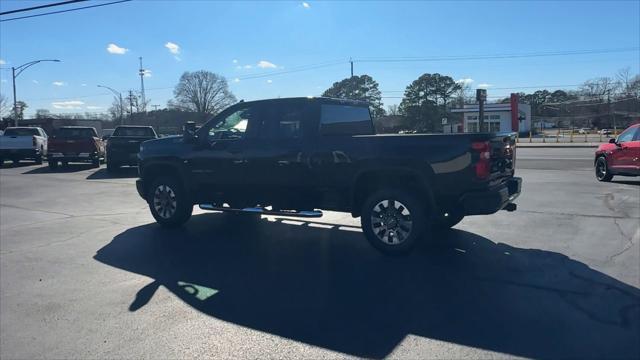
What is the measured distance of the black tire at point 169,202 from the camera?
834 cm

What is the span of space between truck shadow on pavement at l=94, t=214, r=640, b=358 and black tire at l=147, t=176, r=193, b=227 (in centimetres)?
77

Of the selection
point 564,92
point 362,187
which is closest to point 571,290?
point 362,187

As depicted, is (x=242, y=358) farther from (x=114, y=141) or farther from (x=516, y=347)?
(x=114, y=141)

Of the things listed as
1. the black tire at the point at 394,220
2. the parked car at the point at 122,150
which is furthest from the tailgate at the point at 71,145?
the black tire at the point at 394,220

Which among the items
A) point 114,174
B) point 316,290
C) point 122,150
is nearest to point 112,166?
point 114,174

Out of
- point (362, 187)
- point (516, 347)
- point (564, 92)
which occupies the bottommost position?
point (516, 347)

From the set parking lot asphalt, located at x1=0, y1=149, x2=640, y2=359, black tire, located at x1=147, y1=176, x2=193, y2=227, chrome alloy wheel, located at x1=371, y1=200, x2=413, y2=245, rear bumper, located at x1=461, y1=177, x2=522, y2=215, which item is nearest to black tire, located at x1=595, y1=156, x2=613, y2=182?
parking lot asphalt, located at x1=0, y1=149, x2=640, y2=359

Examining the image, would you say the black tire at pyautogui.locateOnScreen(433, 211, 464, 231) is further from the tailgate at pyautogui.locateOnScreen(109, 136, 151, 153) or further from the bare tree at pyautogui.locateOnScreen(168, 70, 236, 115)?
the bare tree at pyautogui.locateOnScreen(168, 70, 236, 115)

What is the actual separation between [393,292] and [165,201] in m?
4.87

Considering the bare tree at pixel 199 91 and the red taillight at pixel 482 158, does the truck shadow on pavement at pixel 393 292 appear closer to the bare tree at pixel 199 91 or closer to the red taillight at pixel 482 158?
the red taillight at pixel 482 158

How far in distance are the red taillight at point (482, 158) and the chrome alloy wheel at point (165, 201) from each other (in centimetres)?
493

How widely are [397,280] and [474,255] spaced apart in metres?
1.49

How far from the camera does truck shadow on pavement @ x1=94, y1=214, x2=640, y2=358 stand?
13.2 feet

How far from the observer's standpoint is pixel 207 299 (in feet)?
16.6
